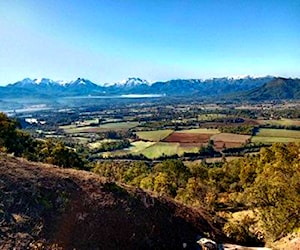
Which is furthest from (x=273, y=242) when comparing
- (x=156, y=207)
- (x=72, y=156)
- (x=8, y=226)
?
(x=72, y=156)

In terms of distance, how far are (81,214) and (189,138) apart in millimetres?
113026

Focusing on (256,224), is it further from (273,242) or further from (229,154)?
(229,154)

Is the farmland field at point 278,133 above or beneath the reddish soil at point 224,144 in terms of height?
beneath

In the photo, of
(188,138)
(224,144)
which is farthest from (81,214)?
(188,138)

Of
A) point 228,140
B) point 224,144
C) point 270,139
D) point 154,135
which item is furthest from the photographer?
point 154,135

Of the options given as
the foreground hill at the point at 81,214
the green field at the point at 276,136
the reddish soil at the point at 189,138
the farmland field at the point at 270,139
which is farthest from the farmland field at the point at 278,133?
the foreground hill at the point at 81,214

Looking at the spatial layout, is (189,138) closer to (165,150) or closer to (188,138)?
(188,138)

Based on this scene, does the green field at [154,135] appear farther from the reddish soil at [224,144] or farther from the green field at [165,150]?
the reddish soil at [224,144]

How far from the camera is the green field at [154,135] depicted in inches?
5370

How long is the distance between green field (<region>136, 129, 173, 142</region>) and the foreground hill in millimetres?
106381

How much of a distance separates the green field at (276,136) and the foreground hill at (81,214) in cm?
10519

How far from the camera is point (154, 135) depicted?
474ft

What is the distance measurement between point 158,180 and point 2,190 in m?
32.7

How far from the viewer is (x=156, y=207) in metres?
25.6
